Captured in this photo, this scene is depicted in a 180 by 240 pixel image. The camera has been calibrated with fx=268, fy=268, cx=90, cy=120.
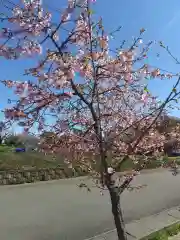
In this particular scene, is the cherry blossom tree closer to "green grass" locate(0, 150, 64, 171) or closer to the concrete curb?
the concrete curb

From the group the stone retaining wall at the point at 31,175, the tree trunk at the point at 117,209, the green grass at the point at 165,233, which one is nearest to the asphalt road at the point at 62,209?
the stone retaining wall at the point at 31,175

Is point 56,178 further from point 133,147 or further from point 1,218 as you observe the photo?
point 133,147

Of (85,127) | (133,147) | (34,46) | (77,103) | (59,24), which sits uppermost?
(59,24)

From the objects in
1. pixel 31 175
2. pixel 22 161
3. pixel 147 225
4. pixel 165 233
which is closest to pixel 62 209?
pixel 147 225

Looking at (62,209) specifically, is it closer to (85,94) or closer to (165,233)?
(165,233)

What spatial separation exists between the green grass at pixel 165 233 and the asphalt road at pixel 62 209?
115 cm

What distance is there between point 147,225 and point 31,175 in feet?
19.7

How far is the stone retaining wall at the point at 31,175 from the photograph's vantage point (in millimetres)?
10109

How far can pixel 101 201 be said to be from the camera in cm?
831

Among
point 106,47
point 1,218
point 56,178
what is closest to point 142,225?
point 1,218

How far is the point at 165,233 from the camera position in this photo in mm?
5414

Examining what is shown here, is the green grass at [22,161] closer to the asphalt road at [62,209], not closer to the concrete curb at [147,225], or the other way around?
the asphalt road at [62,209]

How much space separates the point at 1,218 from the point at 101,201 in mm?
3274

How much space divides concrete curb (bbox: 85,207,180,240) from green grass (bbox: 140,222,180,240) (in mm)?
221
